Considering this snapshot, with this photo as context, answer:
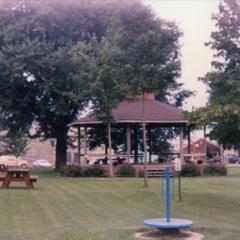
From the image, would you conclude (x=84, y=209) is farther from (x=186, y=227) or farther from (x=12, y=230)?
(x=186, y=227)

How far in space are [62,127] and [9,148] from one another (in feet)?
92.2

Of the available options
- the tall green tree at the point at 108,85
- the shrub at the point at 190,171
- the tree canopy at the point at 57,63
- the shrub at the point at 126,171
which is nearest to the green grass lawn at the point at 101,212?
the tall green tree at the point at 108,85

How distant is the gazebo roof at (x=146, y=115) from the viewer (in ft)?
115

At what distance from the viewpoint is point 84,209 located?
1555 cm

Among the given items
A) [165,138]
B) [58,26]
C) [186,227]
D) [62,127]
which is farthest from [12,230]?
[165,138]

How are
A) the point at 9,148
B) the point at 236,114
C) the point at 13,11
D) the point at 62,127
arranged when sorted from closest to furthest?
1. the point at 236,114
2. the point at 13,11
3. the point at 62,127
4. the point at 9,148

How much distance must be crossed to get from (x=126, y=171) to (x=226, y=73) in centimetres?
1786

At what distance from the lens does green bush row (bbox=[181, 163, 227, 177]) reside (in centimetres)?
3353

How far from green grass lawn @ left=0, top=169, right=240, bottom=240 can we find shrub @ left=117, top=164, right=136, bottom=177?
10.6 m

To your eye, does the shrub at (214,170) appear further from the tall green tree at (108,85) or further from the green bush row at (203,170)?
the tall green tree at (108,85)

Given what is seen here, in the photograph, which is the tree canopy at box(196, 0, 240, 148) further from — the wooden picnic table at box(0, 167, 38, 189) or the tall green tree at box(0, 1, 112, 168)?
the tall green tree at box(0, 1, 112, 168)

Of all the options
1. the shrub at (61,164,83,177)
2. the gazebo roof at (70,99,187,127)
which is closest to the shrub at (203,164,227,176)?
the gazebo roof at (70,99,187,127)

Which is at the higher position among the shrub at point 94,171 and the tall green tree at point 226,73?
the tall green tree at point 226,73

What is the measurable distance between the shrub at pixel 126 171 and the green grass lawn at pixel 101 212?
1056cm
